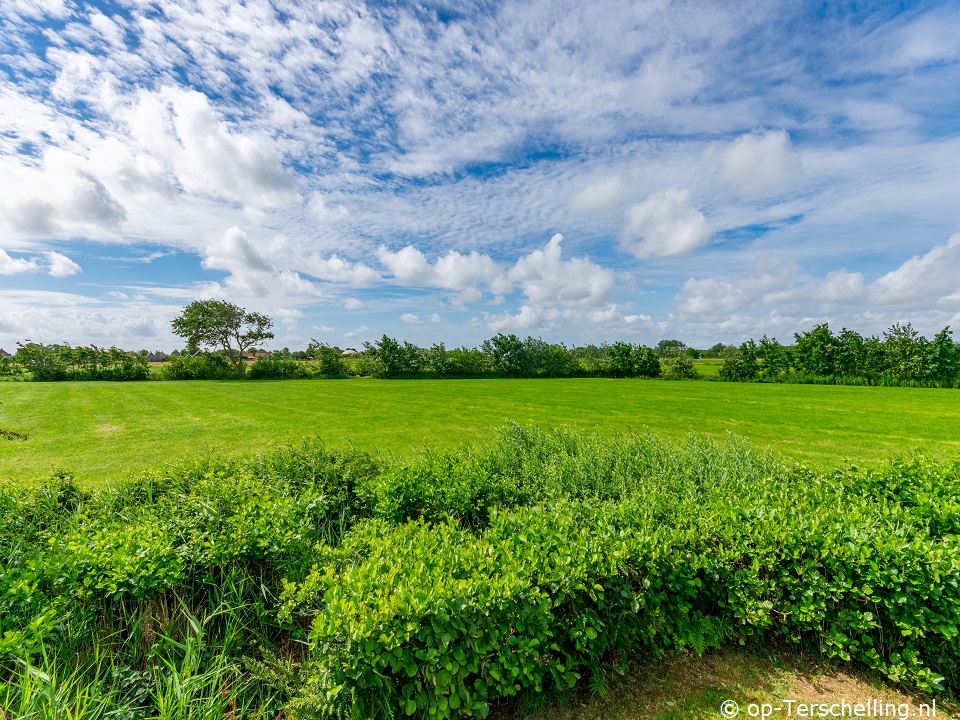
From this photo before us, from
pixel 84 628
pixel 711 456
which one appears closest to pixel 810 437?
pixel 711 456

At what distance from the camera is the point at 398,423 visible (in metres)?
14.2

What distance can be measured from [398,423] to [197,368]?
1450 inches

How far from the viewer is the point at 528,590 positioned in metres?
2.36

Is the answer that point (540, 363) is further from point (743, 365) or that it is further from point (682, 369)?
point (743, 365)

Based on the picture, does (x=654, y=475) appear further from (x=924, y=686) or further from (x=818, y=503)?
(x=924, y=686)

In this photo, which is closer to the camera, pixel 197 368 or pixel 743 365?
pixel 197 368

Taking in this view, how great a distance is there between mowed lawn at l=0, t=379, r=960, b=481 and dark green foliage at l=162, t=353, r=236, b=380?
725 inches

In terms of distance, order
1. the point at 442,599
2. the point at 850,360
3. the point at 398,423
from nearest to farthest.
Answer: the point at 442,599 < the point at 398,423 < the point at 850,360

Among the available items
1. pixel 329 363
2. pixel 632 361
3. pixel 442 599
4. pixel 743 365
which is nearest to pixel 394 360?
pixel 329 363

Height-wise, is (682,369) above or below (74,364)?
below

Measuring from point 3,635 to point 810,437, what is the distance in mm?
16609

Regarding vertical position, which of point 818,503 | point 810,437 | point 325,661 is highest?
point 818,503

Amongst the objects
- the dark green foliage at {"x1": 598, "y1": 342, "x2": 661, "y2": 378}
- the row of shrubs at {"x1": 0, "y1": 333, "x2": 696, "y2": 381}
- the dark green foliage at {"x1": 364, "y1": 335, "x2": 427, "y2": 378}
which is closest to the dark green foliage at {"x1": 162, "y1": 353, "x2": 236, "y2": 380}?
the row of shrubs at {"x1": 0, "y1": 333, "x2": 696, "y2": 381}

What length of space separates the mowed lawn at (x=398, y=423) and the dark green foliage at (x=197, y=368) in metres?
18.4
